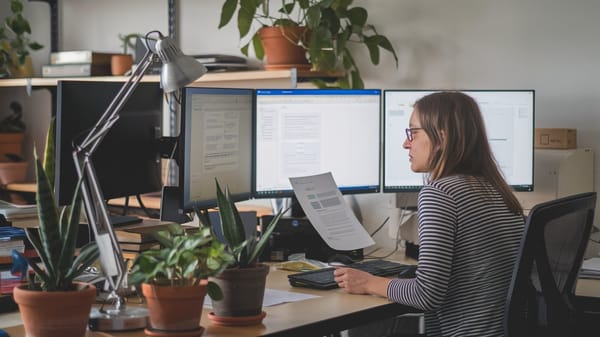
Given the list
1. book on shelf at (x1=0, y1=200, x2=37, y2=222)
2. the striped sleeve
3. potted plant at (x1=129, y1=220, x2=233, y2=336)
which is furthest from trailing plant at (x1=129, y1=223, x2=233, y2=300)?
book on shelf at (x1=0, y1=200, x2=37, y2=222)

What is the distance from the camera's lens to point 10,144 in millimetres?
4848

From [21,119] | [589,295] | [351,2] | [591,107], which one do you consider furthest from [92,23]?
[589,295]

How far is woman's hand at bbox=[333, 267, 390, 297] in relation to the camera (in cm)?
229

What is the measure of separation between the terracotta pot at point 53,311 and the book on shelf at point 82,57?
273 cm

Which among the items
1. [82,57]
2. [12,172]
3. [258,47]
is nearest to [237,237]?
[258,47]

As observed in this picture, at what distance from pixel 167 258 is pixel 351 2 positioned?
1.89 metres

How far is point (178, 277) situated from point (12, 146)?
131 inches

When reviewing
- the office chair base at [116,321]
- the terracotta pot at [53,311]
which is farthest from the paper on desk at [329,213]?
the terracotta pot at [53,311]

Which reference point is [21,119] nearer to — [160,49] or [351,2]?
[351,2]

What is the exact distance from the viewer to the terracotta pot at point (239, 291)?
1.91 meters

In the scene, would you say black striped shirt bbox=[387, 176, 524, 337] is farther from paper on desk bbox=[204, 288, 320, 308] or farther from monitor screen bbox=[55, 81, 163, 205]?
monitor screen bbox=[55, 81, 163, 205]

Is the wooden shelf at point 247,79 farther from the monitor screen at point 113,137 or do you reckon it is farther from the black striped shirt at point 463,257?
the black striped shirt at point 463,257

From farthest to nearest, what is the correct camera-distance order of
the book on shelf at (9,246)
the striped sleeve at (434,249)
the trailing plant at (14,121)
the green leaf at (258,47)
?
the trailing plant at (14,121)
the green leaf at (258,47)
the book on shelf at (9,246)
the striped sleeve at (434,249)

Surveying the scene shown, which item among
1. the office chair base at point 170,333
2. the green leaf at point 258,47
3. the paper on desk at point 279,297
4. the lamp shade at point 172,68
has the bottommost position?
the paper on desk at point 279,297
